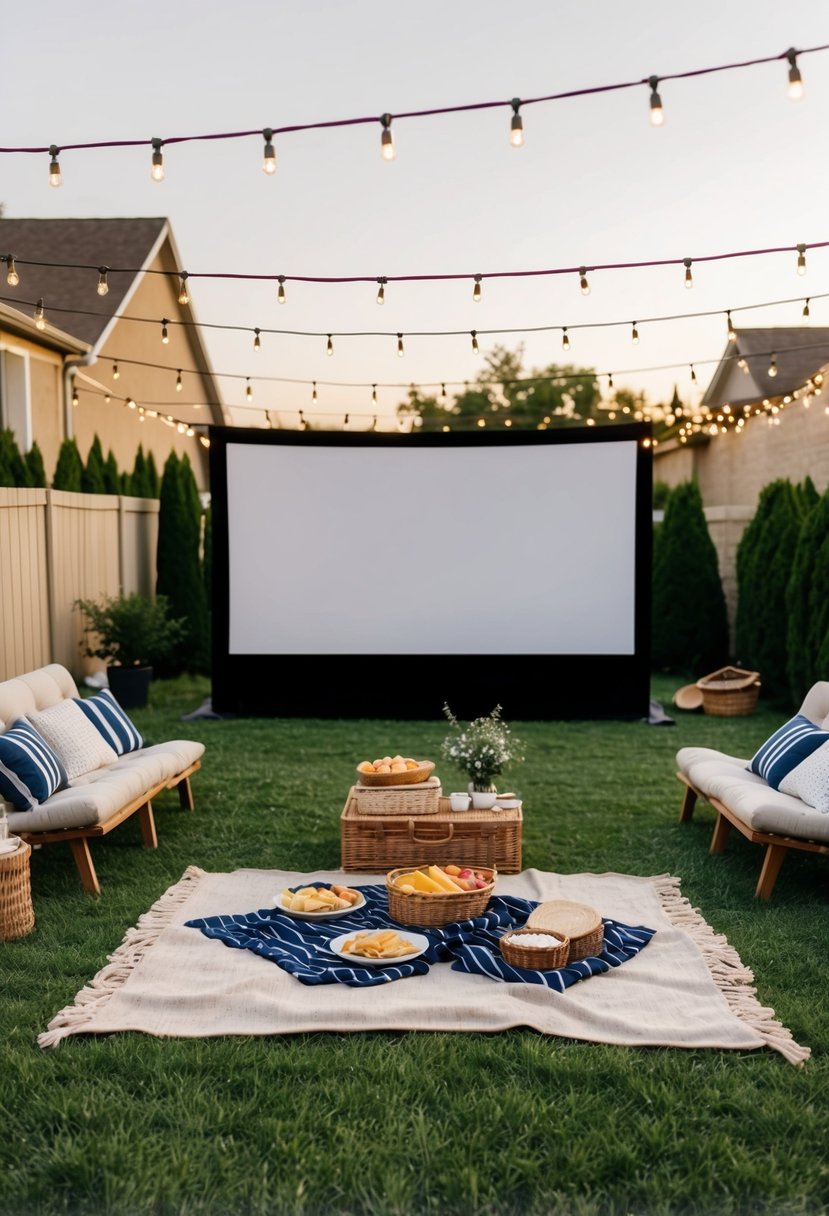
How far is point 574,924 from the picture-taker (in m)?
3.73

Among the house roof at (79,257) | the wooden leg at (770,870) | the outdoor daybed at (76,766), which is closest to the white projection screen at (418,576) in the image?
the outdoor daybed at (76,766)

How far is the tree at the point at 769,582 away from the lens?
916cm

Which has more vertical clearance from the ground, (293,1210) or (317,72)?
(317,72)

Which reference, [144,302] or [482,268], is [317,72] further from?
[144,302]

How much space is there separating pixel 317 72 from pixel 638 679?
5.02m

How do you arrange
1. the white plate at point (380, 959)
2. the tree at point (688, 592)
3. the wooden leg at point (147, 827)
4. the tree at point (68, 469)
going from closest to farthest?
the white plate at point (380, 959) < the wooden leg at point (147, 827) < the tree at point (68, 469) < the tree at point (688, 592)

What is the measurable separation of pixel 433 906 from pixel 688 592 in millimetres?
7391

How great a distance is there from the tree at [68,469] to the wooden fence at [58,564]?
0.73ft

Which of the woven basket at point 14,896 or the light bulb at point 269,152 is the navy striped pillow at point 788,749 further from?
the light bulb at point 269,152

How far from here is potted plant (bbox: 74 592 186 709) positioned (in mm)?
8820

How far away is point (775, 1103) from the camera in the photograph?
2.65 metres

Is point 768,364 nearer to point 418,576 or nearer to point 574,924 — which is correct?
point 418,576

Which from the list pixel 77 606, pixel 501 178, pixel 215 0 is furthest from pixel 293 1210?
pixel 501 178

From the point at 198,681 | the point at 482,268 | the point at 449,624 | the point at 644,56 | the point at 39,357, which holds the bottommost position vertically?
the point at 198,681
